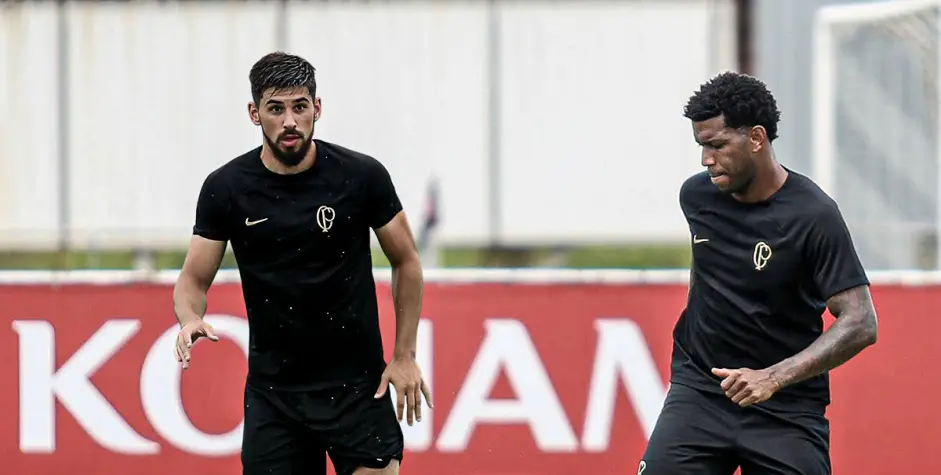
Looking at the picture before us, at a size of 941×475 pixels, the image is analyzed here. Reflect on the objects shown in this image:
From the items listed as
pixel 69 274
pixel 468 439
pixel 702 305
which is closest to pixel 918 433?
pixel 468 439

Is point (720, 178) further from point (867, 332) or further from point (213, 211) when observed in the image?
point (213, 211)

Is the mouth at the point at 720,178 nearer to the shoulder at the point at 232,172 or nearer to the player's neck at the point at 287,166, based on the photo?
the player's neck at the point at 287,166

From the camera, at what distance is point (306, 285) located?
5363 millimetres

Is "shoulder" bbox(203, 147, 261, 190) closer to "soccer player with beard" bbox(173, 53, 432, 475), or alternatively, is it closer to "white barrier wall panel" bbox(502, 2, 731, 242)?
"soccer player with beard" bbox(173, 53, 432, 475)

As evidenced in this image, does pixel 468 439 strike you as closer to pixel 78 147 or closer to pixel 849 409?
pixel 849 409

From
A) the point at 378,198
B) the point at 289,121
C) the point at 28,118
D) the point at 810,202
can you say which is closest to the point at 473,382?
the point at 378,198

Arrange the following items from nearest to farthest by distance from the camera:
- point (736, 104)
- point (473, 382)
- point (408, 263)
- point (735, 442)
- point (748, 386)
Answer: point (748, 386), point (736, 104), point (735, 442), point (408, 263), point (473, 382)

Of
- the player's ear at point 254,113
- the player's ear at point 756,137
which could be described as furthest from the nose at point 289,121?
the player's ear at point 756,137

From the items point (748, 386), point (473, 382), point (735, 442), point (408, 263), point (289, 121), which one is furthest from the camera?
point (473, 382)

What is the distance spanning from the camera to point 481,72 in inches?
651

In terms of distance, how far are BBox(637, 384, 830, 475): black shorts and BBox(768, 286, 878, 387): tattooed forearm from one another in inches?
11.7

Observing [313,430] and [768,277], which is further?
[313,430]

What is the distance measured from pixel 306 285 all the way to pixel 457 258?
37.6ft

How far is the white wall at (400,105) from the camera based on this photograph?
16.2 meters
